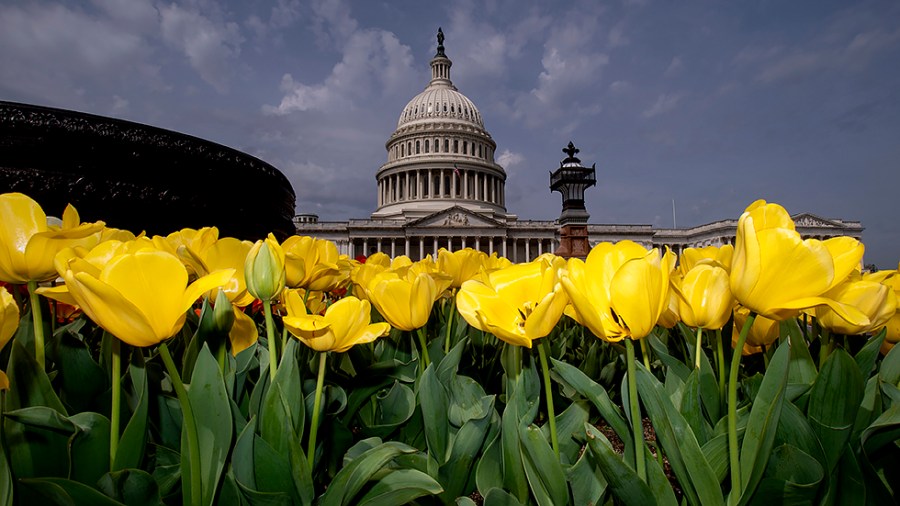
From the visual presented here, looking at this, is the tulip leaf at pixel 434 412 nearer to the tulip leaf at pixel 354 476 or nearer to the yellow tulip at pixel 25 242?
the tulip leaf at pixel 354 476

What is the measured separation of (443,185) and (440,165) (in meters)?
2.38

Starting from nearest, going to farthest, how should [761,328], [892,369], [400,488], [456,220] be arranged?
[400,488]
[892,369]
[761,328]
[456,220]

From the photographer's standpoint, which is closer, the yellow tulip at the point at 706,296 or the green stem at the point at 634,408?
the green stem at the point at 634,408

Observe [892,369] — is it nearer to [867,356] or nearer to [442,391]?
[867,356]

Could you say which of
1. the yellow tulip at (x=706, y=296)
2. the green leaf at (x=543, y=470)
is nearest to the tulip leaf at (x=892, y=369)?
the yellow tulip at (x=706, y=296)

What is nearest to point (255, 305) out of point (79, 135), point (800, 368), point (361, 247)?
point (800, 368)

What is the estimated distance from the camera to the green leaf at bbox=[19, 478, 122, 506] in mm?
779

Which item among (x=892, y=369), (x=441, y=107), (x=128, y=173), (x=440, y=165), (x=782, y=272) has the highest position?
(x=441, y=107)

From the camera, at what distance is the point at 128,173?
177 inches

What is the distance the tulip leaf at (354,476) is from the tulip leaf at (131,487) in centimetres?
32

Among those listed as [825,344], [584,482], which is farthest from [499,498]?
[825,344]

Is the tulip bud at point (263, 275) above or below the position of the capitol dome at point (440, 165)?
below

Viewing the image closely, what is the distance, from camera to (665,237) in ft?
196

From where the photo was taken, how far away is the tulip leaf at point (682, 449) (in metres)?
0.97
